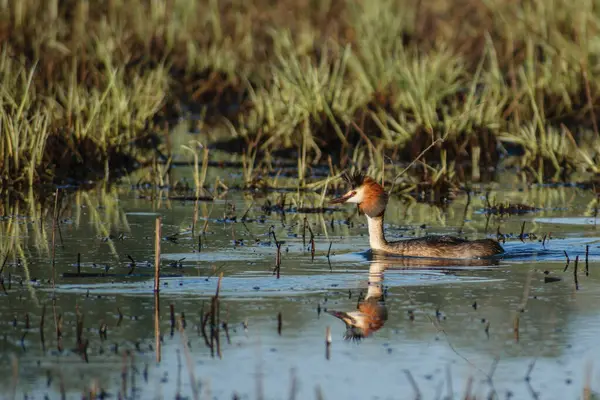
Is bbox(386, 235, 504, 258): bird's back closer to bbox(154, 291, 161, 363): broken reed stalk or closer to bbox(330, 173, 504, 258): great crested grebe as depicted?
bbox(330, 173, 504, 258): great crested grebe

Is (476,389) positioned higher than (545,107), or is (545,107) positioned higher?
(545,107)

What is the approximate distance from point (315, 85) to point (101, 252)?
6003 mm

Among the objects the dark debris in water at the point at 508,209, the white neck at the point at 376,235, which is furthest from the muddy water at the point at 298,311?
the dark debris in water at the point at 508,209

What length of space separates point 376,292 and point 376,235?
1.84 m

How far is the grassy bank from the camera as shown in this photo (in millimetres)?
14375

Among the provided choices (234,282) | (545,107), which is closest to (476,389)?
(234,282)

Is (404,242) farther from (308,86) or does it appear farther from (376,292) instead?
(308,86)

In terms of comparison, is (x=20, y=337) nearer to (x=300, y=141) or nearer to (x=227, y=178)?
(x=227, y=178)

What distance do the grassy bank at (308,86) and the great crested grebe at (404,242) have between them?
781 millimetres

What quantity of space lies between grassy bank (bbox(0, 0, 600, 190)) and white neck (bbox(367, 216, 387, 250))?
959 millimetres

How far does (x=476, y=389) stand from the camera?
603cm

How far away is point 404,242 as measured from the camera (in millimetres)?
10109

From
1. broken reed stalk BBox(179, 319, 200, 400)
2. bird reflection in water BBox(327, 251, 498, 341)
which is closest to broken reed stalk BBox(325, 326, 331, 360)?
bird reflection in water BBox(327, 251, 498, 341)

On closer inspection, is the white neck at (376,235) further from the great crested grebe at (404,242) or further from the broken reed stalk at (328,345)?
the broken reed stalk at (328,345)
